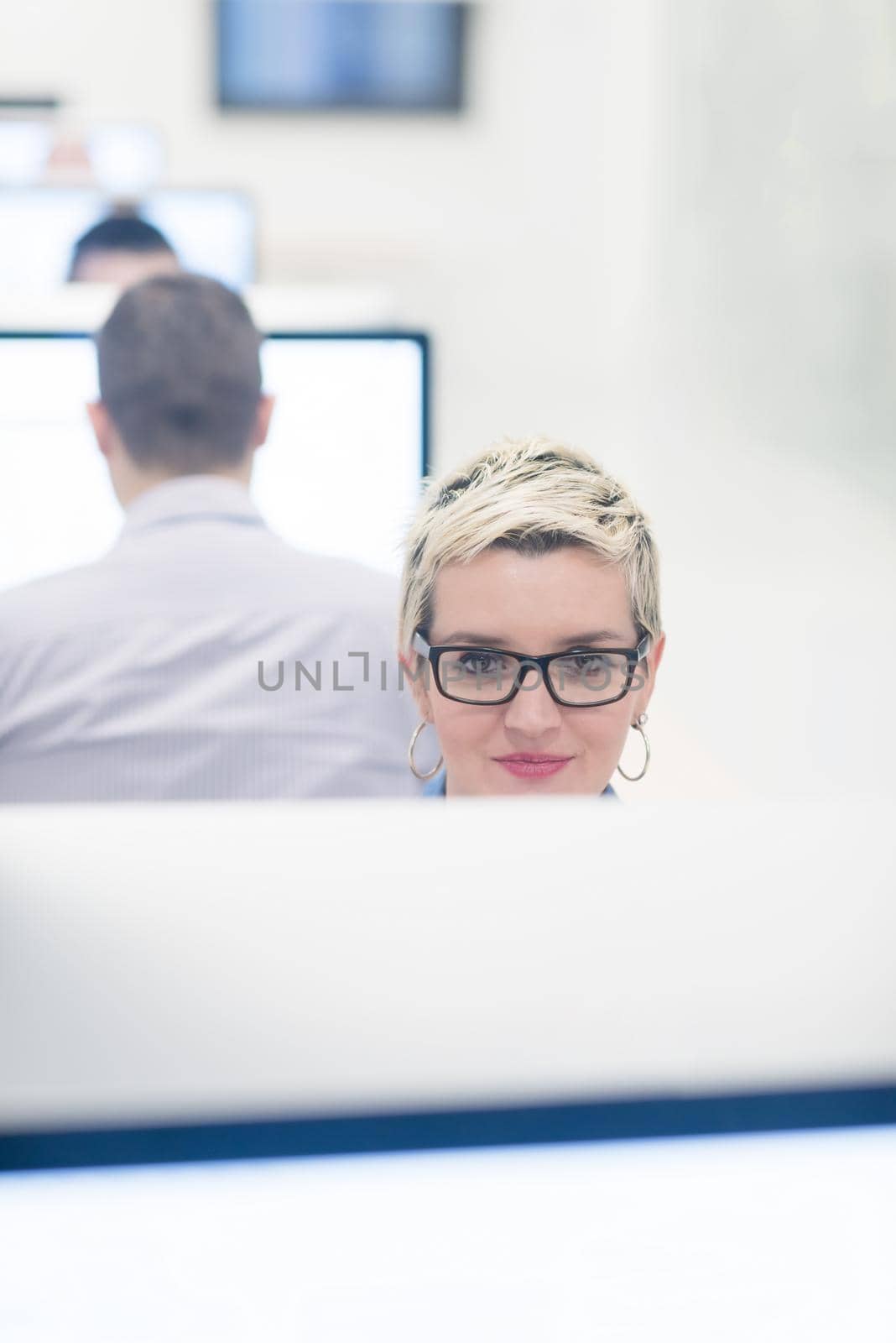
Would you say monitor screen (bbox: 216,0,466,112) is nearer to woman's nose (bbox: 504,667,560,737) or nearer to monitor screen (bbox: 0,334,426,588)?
monitor screen (bbox: 0,334,426,588)

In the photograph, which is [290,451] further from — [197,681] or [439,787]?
[439,787]

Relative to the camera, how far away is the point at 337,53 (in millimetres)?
5066

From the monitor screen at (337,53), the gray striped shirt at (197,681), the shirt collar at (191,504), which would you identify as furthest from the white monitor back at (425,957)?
the monitor screen at (337,53)

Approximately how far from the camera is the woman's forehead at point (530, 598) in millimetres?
903

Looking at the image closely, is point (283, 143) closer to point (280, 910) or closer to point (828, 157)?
point (828, 157)

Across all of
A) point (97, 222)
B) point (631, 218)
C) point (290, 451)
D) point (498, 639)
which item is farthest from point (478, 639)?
point (631, 218)

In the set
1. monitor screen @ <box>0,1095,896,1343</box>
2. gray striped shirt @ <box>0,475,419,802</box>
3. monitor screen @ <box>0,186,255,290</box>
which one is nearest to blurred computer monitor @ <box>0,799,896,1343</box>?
monitor screen @ <box>0,1095,896,1343</box>

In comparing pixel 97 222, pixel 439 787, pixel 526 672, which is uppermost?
pixel 97 222

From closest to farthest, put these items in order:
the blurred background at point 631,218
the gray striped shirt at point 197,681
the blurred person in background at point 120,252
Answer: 1. the gray striped shirt at point 197,681
2. the blurred person in background at point 120,252
3. the blurred background at point 631,218

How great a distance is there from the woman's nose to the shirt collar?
48 centimetres

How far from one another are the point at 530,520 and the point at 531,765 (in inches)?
6.2

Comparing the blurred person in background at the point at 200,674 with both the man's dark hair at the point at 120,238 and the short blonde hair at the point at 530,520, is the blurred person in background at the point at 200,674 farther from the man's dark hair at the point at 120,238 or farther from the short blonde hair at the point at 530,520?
the man's dark hair at the point at 120,238

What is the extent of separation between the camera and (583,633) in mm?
915

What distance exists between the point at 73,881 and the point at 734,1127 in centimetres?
15
